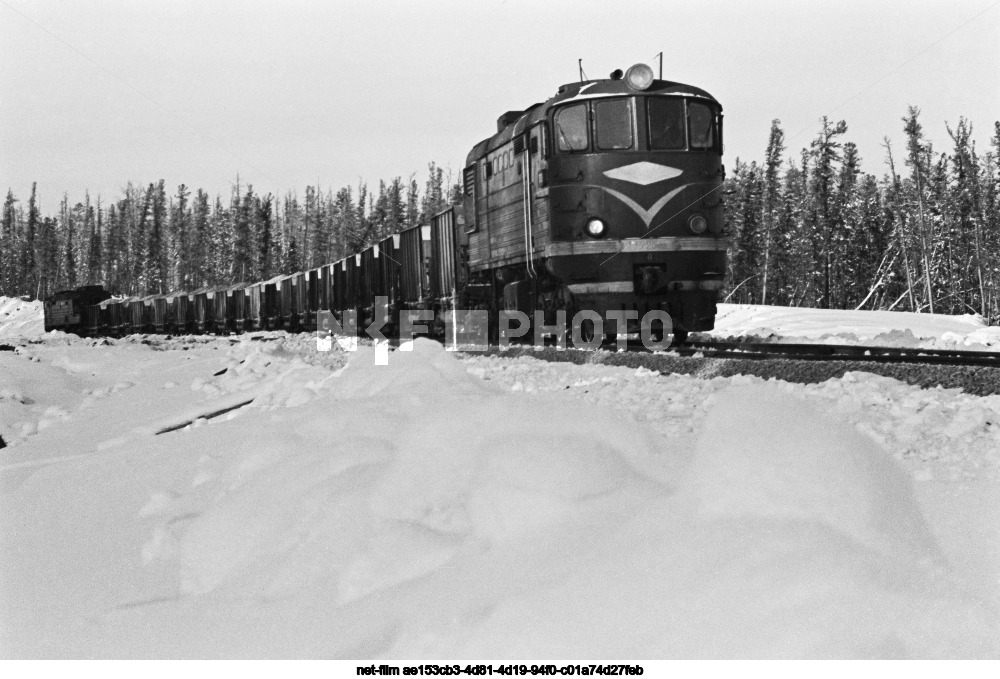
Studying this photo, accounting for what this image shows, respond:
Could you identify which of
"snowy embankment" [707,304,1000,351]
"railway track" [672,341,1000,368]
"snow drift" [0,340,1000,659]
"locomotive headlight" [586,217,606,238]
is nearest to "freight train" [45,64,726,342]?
"locomotive headlight" [586,217,606,238]

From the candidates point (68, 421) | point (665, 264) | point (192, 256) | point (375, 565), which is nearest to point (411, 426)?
point (375, 565)

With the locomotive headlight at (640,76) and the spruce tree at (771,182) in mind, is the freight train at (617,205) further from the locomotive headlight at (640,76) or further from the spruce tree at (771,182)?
the spruce tree at (771,182)

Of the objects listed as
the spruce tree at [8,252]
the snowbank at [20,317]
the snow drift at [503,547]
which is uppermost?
the spruce tree at [8,252]

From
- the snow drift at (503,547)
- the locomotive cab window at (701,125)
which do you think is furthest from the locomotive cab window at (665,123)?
the snow drift at (503,547)

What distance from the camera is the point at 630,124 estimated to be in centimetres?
1162

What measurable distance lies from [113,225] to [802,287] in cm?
8483

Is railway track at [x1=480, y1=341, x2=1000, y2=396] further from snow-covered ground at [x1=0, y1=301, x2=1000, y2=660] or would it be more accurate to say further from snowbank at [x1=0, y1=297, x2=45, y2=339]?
snowbank at [x1=0, y1=297, x2=45, y2=339]

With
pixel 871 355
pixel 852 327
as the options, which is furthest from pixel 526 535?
pixel 852 327

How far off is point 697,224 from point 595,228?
1.37 metres

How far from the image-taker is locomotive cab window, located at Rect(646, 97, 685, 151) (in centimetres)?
1166

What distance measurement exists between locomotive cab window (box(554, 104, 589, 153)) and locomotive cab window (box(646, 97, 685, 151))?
2.74 feet

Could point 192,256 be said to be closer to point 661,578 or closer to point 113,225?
point 113,225

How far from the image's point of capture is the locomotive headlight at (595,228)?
Result: 37.4ft

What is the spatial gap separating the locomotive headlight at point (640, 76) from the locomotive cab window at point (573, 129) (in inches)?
27.1
